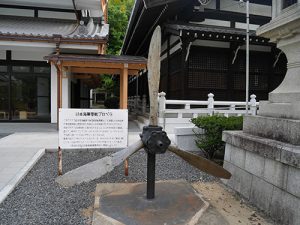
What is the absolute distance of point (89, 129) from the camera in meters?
5.33

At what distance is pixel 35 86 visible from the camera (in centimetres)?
1320

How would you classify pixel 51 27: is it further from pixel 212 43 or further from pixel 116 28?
pixel 116 28

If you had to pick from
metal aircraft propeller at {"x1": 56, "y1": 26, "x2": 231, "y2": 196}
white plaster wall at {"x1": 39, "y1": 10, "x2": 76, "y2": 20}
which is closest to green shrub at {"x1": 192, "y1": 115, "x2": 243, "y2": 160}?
metal aircraft propeller at {"x1": 56, "y1": 26, "x2": 231, "y2": 196}

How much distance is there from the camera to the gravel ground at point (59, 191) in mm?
3735

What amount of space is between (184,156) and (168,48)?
9399mm

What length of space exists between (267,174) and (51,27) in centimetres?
1132

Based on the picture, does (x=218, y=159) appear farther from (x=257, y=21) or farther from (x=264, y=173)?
(x=257, y=21)

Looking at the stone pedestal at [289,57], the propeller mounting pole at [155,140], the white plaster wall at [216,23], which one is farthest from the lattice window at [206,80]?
the propeller mounting pole at [155,140]

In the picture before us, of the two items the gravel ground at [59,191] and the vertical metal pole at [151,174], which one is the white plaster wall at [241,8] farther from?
the vertical metal pole at [151,174]

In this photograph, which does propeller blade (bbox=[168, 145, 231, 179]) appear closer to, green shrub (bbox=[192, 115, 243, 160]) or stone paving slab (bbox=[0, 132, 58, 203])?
green shrub (bbox=[192, 115, 243, 160])

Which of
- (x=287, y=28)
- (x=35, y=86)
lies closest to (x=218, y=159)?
(x=287, y=28)

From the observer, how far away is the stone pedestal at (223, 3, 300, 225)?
356 cm

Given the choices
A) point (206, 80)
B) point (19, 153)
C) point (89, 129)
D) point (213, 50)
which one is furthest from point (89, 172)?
point (213, 50)

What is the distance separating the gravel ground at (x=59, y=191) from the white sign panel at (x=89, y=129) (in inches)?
27.9
